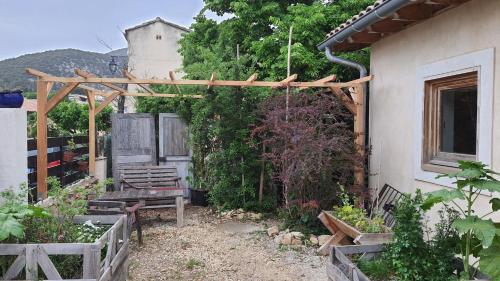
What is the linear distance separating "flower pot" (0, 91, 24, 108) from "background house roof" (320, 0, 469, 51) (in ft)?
14.0

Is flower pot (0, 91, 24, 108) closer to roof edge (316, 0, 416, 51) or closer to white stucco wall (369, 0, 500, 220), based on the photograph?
roof edge (316, 0, 416, 51)

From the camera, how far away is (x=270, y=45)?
399 inches

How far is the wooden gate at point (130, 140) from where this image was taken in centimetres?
952

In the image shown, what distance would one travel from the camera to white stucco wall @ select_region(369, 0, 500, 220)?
12.8 feet

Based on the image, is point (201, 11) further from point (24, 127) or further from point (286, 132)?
point (24, 127)

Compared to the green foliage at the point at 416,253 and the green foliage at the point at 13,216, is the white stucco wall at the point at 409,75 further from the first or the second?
the green foliage at the point at 13,216

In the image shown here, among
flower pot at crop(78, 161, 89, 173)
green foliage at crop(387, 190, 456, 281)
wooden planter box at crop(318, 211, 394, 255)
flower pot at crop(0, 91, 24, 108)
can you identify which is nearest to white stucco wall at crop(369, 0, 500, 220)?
wooden planter box at crop(318, 211, 394, 255)

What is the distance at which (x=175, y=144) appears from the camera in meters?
9.67

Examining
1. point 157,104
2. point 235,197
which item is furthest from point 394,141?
point 157,104

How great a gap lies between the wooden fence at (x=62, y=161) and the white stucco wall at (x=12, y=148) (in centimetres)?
174

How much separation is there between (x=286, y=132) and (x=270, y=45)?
179 inches

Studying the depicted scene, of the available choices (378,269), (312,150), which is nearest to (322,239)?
(312,150)

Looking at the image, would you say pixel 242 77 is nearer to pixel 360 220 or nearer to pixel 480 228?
pixel 360 220

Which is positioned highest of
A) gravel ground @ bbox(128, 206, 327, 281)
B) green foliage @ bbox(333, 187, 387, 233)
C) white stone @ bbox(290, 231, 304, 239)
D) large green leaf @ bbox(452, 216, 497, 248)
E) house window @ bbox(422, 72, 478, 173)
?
house window @ bbox(422, 72, 478, 173)
